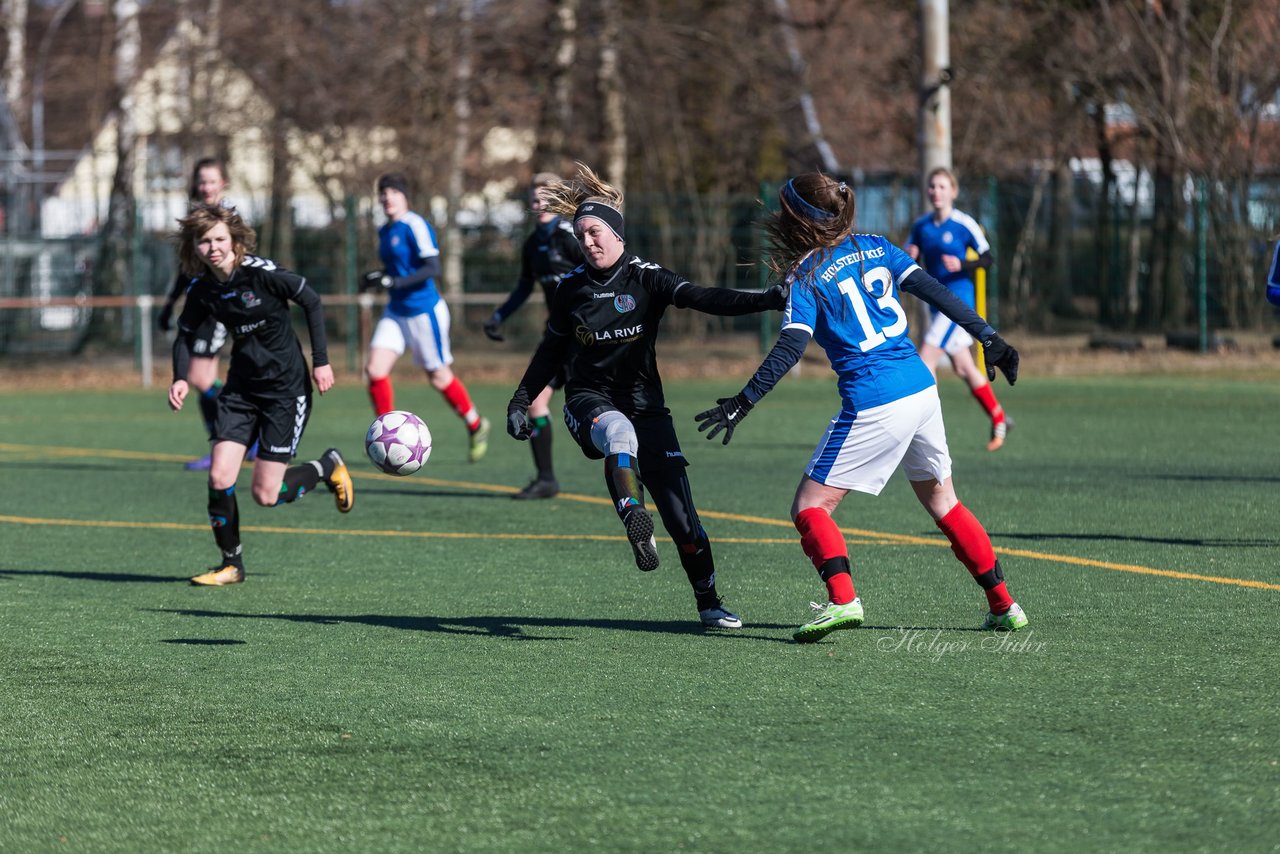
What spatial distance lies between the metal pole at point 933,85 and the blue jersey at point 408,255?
915 centimetres

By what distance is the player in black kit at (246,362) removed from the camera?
8.79 meters

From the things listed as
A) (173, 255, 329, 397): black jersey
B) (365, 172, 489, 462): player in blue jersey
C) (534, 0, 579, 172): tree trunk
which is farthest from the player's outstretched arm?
(534, 0, 579, 172): tree trunk

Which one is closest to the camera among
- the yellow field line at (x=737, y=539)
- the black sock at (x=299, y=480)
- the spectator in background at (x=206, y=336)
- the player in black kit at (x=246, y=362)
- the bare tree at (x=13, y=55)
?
the yellow field line at (x=737, y=539)

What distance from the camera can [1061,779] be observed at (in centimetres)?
487

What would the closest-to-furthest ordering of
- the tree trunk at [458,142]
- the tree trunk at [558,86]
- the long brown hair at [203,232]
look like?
the long brown hair at [203,232] → the tree trunk at [458,142] → the tree trunk at [558,86]

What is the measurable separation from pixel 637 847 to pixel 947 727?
57.2 inches

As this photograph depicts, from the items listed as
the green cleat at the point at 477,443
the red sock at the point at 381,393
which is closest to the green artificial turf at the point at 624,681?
the red sock at the point at 381,393

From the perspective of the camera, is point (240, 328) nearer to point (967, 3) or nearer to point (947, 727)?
point (947, 727)

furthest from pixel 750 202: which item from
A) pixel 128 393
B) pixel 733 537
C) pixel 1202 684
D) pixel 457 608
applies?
pixel 1202 684

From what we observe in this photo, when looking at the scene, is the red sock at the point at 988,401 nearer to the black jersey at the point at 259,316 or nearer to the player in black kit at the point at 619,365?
the black jersey at the point at 259,316

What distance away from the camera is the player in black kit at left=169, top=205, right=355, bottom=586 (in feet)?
28.8

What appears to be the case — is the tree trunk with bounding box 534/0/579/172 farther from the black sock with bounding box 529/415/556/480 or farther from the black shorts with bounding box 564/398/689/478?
the black shorts with bounding box 564/398/689/478

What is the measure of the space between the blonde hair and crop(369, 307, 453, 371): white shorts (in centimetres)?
601

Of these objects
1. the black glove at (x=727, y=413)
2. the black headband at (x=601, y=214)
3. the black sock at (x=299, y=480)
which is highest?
the black headband at (x=601, y=214)
